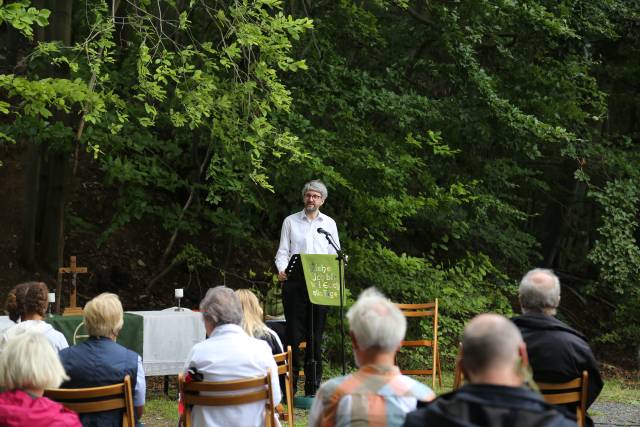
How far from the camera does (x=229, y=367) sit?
15.7ft

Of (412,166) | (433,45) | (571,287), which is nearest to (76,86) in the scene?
(412,166)

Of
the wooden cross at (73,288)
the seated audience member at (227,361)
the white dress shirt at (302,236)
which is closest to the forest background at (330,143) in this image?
the white dress shirt at (302,236)

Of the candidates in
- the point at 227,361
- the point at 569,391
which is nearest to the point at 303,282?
the point at 227,361

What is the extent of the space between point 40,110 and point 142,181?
2.99m

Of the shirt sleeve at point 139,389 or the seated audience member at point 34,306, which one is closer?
the shirt sleeve at point 139,389

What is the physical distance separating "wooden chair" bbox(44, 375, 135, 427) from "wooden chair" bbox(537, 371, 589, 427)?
2069mm

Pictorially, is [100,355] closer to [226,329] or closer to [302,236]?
[226,329]

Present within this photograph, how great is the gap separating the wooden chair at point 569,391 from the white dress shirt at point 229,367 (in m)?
1.37

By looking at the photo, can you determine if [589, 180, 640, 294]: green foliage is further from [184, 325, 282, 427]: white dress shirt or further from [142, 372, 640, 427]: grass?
[184, 325, 282, 427]: white dress shirt

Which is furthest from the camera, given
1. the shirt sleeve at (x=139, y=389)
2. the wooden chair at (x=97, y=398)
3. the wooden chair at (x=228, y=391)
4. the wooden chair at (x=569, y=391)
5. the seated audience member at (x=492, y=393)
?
the shirt sleeve at (x=139, y=389)

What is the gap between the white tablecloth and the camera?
857 centimetres

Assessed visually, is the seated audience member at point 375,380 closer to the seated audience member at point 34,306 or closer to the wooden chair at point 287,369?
the wooden chair at point 287,369

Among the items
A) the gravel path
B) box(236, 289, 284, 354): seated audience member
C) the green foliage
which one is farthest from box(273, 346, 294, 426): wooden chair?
the green foliage

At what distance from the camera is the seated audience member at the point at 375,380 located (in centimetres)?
336
